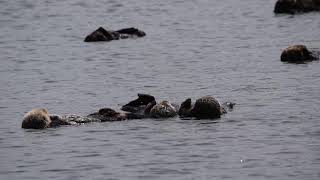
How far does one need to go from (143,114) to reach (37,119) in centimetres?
313

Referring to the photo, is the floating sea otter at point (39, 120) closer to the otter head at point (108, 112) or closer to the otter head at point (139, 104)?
the otter head at point (108, 112)

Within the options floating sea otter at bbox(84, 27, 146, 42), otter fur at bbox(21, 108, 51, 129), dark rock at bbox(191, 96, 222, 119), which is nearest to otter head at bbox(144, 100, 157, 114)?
dark rock at bbox(191, 96, 222, 119)

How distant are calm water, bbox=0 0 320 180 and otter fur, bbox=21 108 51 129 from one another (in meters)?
0.38

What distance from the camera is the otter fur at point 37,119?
28.3 metres

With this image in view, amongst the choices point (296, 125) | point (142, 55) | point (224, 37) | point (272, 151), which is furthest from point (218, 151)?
point (224, 37)

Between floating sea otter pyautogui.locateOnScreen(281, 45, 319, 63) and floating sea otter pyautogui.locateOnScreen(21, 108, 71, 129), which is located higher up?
floating sea otter pyautogui.locateOnScreen(281, 45, 319, 63)

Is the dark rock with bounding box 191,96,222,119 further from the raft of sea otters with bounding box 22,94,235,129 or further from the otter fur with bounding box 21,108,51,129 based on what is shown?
the otter fur with bounding box 21,108,51,129

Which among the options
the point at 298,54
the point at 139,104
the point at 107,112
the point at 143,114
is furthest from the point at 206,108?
the point at 298,54

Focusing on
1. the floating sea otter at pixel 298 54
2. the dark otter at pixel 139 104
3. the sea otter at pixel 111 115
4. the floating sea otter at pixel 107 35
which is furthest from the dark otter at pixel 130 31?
the sea otter at pixel 111 115

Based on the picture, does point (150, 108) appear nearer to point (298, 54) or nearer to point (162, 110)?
point (162, 110)

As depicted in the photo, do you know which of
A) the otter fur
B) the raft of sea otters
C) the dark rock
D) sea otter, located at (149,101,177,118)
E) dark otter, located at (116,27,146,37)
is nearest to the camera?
the otter fur

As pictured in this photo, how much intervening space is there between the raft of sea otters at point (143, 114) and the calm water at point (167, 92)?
39cm

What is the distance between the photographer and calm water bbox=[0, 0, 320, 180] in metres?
24.2

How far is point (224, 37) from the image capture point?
49.5 metres
